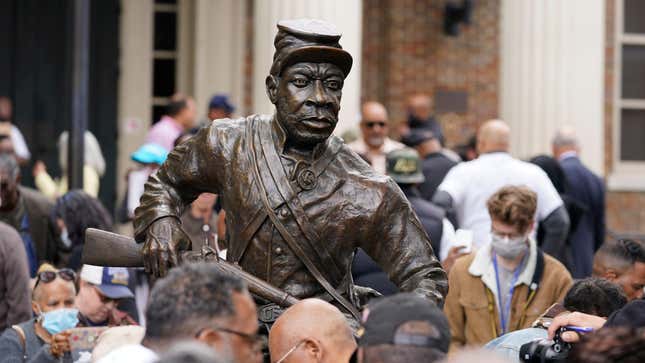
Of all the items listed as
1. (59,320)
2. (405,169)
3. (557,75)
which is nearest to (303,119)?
(59,320)

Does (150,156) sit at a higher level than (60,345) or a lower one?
higher

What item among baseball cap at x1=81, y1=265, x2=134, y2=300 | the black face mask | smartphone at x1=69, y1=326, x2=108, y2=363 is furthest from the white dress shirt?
the black face mask

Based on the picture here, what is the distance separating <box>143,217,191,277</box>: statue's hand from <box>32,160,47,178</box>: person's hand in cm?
807

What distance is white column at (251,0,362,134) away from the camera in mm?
13055

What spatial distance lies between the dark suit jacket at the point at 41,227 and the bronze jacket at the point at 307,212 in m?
4.45

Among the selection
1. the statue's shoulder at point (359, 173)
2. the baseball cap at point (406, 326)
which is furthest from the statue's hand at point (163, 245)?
the baseball cap at point (406, 326)

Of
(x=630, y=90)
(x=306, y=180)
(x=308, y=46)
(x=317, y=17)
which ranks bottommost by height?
(x=306, y=180)

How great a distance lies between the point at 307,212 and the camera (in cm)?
575

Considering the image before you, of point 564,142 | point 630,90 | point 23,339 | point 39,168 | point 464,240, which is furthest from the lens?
point 630,90

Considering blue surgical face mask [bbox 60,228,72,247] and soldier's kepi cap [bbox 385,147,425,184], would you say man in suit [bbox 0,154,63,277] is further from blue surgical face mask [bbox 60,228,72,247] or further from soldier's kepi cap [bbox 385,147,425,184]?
soldier's kepi cap [bbox 385,147,425,184]

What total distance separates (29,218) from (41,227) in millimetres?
100

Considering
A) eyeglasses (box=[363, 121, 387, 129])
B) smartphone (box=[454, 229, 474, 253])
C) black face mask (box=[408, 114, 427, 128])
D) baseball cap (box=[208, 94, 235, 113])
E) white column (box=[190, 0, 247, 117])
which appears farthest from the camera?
white column (box=[190, 0, 247, 117])

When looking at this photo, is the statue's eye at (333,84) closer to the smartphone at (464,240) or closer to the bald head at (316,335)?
the bald head at (316,335)

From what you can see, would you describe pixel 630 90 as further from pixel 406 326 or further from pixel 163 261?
pixel 406 326
